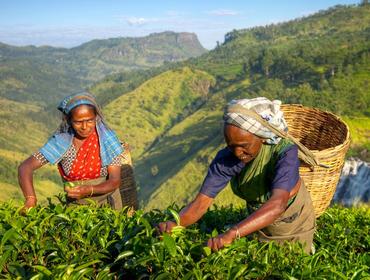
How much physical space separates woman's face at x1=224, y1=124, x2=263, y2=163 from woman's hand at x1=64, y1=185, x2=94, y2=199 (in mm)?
1733

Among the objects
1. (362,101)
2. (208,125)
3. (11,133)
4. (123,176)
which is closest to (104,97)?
(11,133)

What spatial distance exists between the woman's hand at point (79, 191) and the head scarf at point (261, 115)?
1776 mm

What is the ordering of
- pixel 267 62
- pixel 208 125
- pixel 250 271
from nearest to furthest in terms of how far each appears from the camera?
pixel 250 271 < pixel 208 125 < pixel 267 62

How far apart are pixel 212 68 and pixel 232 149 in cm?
17617

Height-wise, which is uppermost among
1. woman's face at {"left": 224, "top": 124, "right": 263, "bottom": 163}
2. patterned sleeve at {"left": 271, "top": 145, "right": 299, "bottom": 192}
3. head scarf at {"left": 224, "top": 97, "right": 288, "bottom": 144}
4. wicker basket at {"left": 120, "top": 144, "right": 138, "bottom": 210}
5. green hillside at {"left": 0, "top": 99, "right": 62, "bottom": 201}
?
head scarf at {"left": 224, "top": 97, "right": 288, "bottom": 144}

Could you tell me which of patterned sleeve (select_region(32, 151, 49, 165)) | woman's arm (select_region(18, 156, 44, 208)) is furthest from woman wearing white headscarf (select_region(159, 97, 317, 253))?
patterned sleeve (select_region(32, 151, 49, 165))

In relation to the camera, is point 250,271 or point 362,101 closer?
point 250,271

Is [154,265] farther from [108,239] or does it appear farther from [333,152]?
[333,152]

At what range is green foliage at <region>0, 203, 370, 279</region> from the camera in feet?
6.97

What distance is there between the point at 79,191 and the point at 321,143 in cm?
307

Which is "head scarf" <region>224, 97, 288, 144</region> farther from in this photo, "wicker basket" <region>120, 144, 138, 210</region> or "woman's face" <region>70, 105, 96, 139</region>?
"wicker basket" <region>120, 144, 138, 210</region>

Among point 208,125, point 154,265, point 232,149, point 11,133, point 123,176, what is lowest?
point 11,133

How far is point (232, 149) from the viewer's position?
9.09 feet

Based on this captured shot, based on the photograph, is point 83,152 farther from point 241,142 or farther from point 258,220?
point 258,220
